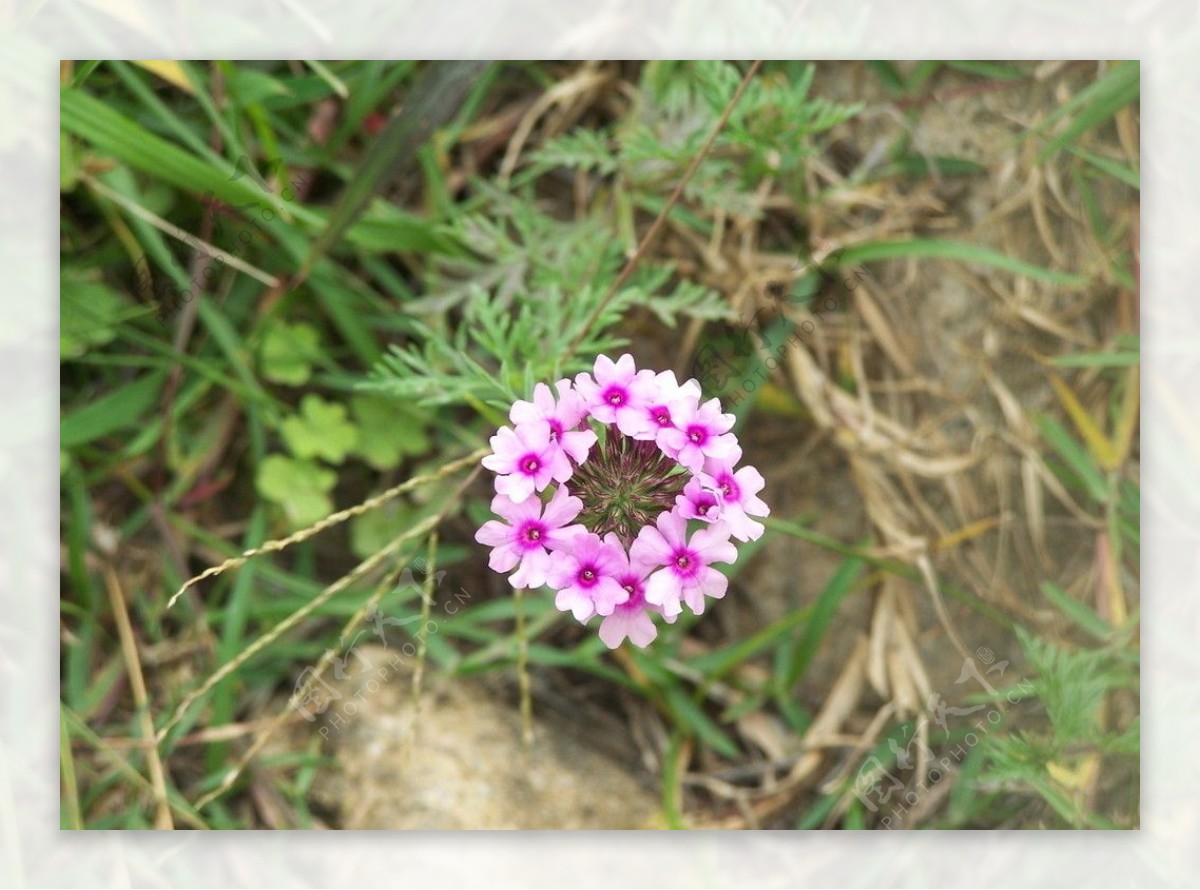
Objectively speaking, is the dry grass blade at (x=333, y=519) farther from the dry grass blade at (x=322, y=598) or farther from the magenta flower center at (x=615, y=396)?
the magenta flower center at (x=615, y=396)

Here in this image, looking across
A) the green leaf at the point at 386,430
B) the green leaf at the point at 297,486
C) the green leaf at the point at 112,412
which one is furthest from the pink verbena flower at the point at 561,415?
the green leaf at the point at 112,412

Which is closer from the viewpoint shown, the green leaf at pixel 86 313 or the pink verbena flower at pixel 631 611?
the pink verbena flower at pixel 631 611

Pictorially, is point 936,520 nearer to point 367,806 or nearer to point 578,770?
point 578,770

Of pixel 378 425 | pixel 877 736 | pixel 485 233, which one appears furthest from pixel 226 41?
pixel 877 736

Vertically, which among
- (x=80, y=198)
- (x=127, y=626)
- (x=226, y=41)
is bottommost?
(x=127, y=626)

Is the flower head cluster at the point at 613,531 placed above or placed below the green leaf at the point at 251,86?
below

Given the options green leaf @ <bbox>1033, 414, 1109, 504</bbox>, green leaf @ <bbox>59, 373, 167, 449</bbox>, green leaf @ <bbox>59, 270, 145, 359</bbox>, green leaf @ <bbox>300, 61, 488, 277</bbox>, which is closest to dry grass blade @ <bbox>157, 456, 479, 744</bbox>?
green leaf @ <bbox>300, 61, 488, 277</bbox>

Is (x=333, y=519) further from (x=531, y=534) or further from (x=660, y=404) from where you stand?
(x=660, y=404)
